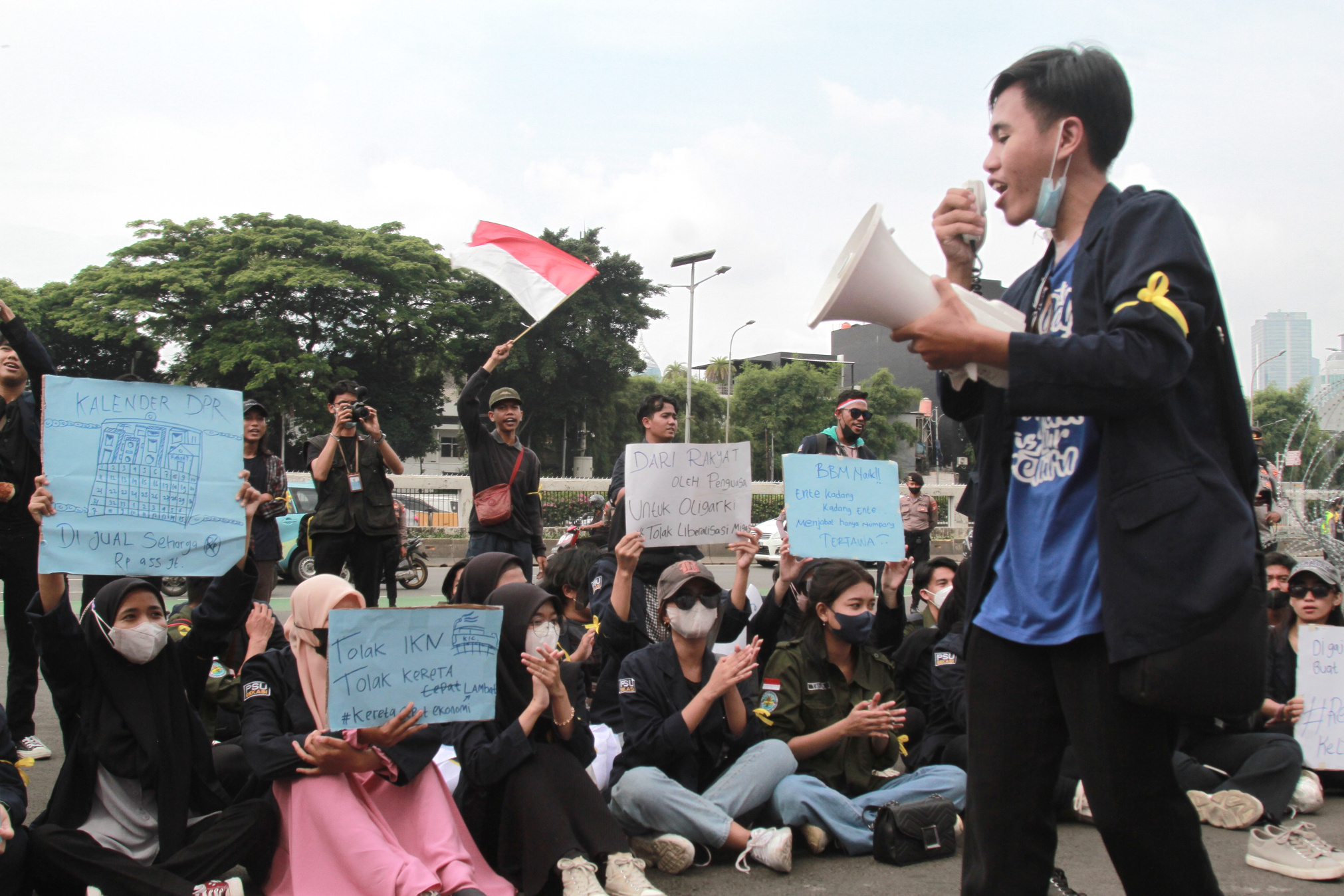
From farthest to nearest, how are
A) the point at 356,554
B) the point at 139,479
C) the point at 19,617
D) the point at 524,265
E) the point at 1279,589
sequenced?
the point at 524,265 < the point at 356,554 < the point at 1279,589 < the point at 19,617 < the point at 139,479

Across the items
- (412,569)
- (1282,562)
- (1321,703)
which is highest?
(1282,562)

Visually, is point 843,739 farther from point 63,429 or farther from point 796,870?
point 63,429

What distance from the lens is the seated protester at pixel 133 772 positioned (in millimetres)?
3303

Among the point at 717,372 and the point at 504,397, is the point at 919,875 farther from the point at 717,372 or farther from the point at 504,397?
the point at 717,372

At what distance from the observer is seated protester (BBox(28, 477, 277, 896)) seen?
3303mm

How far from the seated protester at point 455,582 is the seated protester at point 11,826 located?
73.0 inches

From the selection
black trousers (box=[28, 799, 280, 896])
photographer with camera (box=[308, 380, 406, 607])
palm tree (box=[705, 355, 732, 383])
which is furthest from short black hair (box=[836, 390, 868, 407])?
palm tree (box=[705, 355, 732, 383])

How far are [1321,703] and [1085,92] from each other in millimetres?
3992

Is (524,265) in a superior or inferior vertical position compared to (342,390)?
superior

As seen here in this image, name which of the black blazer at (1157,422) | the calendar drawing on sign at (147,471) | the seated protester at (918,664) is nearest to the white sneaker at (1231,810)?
the seated protester at (918,664)

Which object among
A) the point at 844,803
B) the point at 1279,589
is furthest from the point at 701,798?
the point at 1279,589

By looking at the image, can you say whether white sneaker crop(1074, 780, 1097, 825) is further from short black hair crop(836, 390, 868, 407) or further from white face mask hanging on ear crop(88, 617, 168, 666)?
white face mask hanging on ear crop(88, 617, 168, 666)

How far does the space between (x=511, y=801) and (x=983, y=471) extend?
7.50ft

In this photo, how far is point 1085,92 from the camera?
1918 mm
